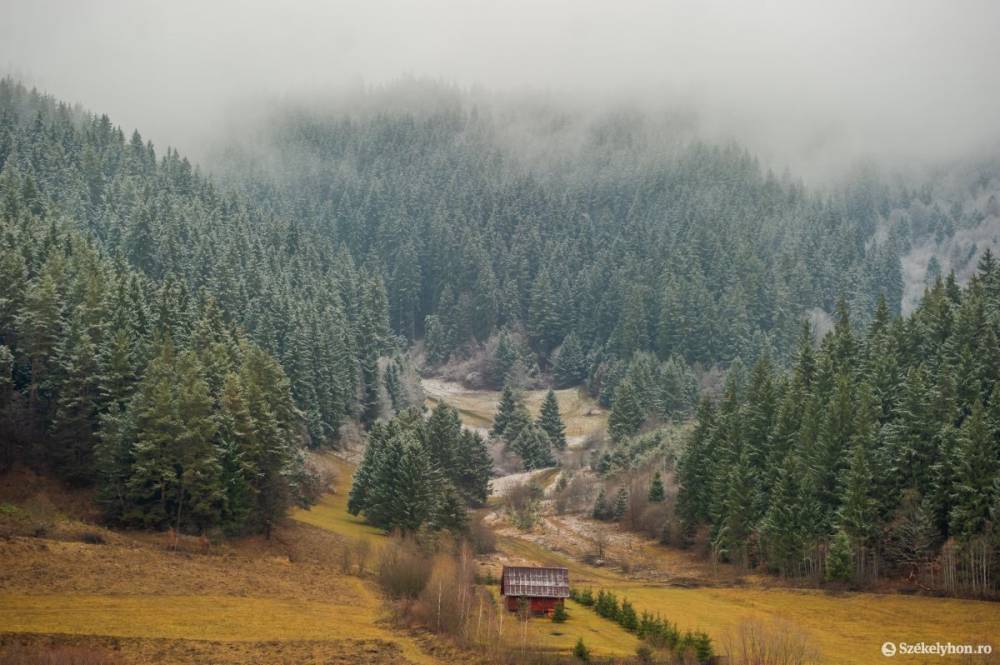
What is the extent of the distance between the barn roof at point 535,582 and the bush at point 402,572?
19.7ft

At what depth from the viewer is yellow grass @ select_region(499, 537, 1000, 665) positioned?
62719 mm

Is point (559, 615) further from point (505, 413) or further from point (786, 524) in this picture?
point (505, 413)

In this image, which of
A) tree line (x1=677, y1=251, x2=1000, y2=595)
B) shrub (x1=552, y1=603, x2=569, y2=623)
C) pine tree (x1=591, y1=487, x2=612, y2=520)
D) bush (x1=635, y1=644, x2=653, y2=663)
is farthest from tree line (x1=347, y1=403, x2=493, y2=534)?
bush (x1=635, y1=644, x2=653, y2=663)

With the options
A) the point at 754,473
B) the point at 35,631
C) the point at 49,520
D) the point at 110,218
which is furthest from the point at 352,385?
the point at 35,631

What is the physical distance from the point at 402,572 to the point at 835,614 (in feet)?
106

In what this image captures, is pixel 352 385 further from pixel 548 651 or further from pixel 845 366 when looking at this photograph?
pixel 548 651

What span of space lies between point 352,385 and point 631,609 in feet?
310

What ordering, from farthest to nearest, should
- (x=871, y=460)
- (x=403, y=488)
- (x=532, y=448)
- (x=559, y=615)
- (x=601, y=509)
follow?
1. (x=532, y=448)
2. (x=601, y=509)
3. (x=403, y=488)
4. (x=871, y=460)
5. (x=559, y=615)

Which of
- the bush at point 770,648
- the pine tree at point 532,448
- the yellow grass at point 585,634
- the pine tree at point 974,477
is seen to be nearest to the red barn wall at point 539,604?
the yellow grass at point 585,634

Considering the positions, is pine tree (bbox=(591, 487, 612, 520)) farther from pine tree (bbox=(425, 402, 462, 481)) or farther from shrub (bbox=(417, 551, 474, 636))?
shrub (bbox=(417, 551, 474, 636))

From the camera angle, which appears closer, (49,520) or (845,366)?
(49,520)

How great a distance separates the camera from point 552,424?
554 ft

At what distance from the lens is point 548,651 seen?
60.6m

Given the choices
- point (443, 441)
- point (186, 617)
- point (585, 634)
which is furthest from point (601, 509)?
point (186, 617)
